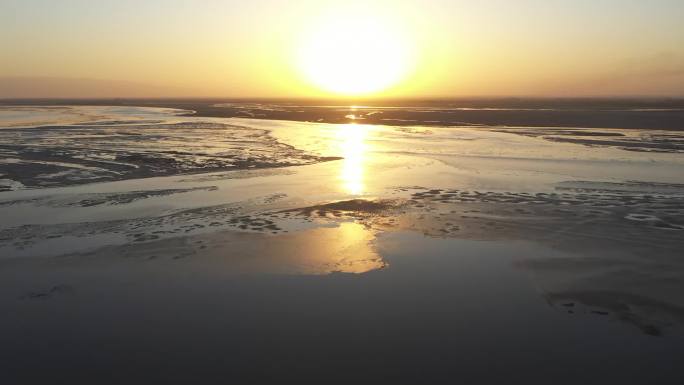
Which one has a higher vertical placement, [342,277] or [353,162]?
[353,162]

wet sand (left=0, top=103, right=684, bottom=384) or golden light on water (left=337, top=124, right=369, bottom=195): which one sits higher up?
golden light on water (left=337, top=124, right=369, bottom=195)

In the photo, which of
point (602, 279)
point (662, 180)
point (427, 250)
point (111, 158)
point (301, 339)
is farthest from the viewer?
point (111, 158)

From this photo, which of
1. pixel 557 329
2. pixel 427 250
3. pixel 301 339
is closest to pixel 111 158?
pixel 427 250

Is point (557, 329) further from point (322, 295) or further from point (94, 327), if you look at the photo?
point (94, 327)

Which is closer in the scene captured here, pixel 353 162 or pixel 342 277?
pixel 342 277

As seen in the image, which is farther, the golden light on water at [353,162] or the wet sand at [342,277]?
the golden light on water at [353,162]
